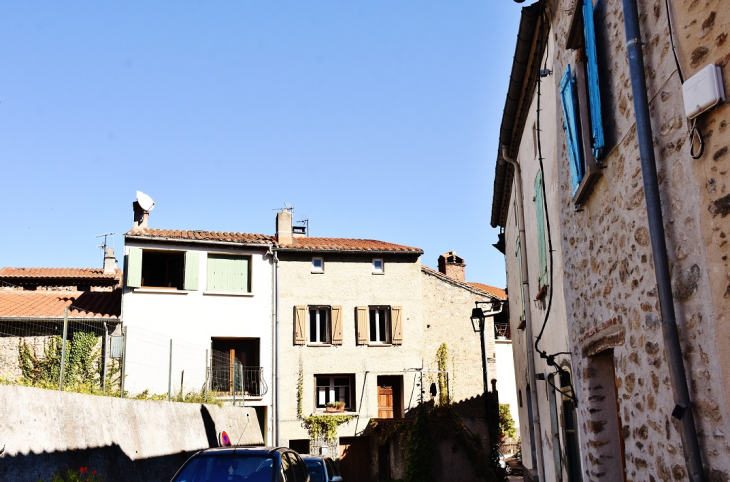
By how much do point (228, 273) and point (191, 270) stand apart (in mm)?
1400

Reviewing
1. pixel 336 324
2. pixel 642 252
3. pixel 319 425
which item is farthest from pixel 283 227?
pixel 642 252

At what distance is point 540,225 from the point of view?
8.89 meters

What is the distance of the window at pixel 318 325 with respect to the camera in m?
Result: 25.9

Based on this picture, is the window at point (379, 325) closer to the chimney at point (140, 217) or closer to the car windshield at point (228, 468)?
the chimney at point (140, 217)

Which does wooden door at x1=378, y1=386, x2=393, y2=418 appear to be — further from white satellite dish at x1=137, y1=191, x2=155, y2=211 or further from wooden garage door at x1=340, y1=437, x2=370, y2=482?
white satellite dish at x1=137, y1=191, x2=155, y2=211

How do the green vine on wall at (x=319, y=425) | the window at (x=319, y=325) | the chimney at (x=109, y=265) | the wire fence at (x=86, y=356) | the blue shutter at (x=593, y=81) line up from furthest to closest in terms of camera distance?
the chimney at (x=109, y=265)
the window at (x=319, y=325)
the green vine on wall at (x=319, y=425)
the wire fence at (x=86, y=356)
the blue shutter at (x=593, y=81)

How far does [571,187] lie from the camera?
22.5 ft

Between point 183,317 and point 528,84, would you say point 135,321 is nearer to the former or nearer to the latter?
point 183,317

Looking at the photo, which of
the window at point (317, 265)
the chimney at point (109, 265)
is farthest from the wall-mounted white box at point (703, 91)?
the chimney at point (109, 265)

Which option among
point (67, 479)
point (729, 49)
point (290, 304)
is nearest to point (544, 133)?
point (729, 49)

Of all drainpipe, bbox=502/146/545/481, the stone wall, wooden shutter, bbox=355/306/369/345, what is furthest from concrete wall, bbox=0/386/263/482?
wooden shutter, bbox=355/306/369/345

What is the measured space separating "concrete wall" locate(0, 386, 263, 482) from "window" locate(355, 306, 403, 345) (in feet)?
38.5

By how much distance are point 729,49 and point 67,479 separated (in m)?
8.41

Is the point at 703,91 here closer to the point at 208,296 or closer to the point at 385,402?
the point at 208,296
